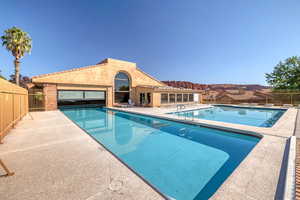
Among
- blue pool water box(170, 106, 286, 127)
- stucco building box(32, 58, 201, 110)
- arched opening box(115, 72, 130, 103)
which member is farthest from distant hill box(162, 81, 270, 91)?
blue pool water box(170, 106, 286, 127)

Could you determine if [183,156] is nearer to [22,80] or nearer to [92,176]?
[92,176]

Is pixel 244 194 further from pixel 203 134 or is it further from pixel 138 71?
pixel 138 71

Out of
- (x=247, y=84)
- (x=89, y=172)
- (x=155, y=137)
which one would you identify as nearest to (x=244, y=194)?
(x=89, y=172)

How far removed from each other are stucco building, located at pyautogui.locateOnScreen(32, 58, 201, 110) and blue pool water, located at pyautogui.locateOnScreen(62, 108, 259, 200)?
35.6 ft

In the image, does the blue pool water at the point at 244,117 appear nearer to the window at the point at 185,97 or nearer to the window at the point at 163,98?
the window at the point at 163,98

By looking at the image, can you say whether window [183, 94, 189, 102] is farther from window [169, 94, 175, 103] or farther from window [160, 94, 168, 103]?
window [160, 94, 168, 103]

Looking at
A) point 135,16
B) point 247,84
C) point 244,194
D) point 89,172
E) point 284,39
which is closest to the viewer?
point 244,194

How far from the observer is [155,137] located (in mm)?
6637

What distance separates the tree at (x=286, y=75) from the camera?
878 inches

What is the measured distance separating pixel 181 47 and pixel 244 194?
23836 mm

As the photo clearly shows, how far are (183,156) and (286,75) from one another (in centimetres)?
3232

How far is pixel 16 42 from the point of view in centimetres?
1329

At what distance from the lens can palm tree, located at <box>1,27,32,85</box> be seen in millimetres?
13203

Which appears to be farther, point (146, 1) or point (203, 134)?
point (146, 1)
